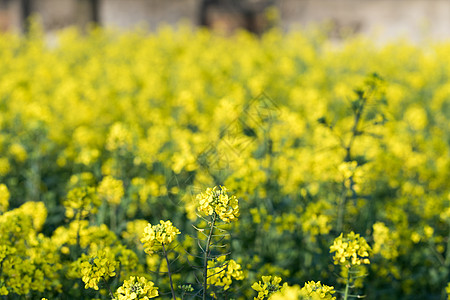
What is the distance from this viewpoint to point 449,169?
3207mm

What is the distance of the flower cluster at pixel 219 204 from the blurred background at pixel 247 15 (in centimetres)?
1039

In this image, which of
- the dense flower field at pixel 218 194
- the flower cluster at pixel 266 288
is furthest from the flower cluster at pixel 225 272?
the flower cluster at pixel 266 288

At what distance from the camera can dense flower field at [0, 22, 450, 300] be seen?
64.1 inches

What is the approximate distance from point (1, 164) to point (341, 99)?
3.93 m

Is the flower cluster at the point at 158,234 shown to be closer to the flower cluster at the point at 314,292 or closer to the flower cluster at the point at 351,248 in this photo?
the flower cluster at the point at 314,292

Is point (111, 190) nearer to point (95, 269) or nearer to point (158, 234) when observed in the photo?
point (95, 269)

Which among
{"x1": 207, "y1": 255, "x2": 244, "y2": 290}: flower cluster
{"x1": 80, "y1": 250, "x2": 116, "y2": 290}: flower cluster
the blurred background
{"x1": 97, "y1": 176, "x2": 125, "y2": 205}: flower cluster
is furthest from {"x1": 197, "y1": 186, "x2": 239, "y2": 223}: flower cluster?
the blurred background

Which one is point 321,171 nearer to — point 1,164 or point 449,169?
point 449,169

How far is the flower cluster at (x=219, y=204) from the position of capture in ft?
4.26

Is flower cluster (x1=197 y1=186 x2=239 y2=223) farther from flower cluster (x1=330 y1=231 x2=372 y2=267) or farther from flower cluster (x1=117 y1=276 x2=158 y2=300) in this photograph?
flower cluster (x1=330 y1=231 x2=372 y2=267)

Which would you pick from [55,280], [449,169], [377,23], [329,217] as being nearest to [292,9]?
[377,23]

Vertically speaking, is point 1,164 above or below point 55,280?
below

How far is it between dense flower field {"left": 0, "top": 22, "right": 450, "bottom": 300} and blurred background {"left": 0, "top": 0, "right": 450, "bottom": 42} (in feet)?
20.9

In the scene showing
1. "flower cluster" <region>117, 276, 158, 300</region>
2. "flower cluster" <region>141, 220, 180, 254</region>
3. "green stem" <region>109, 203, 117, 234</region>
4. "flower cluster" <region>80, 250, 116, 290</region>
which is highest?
"flower cluster" <region>141, 220, 180, 254</region>
